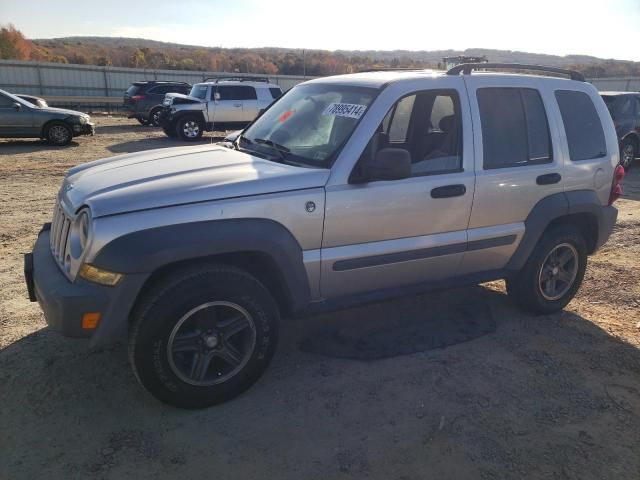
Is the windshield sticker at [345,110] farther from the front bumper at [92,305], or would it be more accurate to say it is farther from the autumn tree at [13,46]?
the autumn tree at [13,46]

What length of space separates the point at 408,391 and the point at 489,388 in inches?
21.7

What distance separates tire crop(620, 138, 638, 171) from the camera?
1191 centimetres

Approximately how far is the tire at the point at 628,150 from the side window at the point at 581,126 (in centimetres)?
870

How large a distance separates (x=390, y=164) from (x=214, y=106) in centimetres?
1435

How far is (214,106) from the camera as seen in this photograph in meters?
16.5

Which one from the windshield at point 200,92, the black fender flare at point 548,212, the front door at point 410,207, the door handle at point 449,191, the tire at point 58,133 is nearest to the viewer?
the front door at point 410,207

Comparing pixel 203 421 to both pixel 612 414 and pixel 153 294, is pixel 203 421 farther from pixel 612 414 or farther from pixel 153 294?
pixel 612 414

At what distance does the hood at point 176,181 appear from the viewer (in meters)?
2.91

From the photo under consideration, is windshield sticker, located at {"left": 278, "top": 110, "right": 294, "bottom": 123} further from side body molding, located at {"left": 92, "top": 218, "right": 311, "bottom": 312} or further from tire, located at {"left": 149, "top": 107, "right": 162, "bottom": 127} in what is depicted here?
tire, located at {"left": 149, "top": 107, "right": 162, "bottom": 127}

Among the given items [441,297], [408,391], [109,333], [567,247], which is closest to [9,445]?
[109,333]

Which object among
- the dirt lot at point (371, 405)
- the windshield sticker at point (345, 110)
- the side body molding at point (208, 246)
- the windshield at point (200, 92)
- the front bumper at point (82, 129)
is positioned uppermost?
the windshield sticker at point (345, 110)

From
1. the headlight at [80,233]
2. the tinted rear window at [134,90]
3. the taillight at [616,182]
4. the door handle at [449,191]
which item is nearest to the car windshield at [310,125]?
the door handle at [449,191]

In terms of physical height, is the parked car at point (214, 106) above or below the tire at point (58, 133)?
above

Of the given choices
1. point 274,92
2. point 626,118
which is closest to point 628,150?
point 626,118
